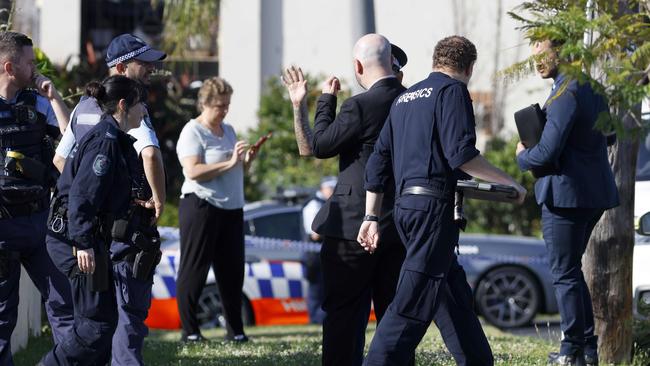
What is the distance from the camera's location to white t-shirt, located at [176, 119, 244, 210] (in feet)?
26.2

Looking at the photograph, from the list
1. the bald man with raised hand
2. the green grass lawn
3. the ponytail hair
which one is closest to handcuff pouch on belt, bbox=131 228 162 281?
the ponytail hair

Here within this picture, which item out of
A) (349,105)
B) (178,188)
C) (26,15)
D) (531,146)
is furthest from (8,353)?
(26,15)

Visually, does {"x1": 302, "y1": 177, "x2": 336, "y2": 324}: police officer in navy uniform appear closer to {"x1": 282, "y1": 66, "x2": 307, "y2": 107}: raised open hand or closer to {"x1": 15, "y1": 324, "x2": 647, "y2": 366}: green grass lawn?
{"x1": 15, "y1": 324, "x2": 647, "y2": 366}: green grass lawn

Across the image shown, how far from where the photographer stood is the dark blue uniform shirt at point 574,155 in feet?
19.5

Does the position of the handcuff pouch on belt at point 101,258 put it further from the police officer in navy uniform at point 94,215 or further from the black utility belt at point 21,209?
the black utility belt at point 21,209

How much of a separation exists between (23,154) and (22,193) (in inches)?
7.7

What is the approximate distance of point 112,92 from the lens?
540 cm

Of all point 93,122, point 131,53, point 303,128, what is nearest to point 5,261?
point 93,122

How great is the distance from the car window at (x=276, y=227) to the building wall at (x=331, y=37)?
733 cm

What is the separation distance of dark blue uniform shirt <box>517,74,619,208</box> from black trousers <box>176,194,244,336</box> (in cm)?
262

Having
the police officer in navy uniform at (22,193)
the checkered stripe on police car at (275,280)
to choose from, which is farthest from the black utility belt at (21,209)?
the checkered stripe on police car at (275,280)

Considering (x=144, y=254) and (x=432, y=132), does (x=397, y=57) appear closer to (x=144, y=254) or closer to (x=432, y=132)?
(x=432, y=132)

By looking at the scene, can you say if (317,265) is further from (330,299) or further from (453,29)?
(453,29)

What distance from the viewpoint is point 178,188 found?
1680 cm
